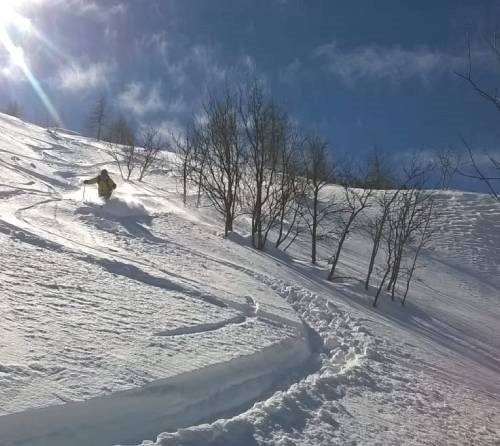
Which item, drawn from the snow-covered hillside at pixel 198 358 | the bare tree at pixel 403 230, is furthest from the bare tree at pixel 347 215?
the snow-covered hillside at pixel 198 358

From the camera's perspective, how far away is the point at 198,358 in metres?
4.71

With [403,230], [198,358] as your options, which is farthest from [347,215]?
[198,358]

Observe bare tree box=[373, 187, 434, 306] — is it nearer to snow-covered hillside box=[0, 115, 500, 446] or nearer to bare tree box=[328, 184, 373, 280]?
bare tree box=[328, 184, 373, 280]

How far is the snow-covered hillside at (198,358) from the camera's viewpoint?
142 inches

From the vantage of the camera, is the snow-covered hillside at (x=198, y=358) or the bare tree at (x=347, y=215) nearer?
the snow-covered hillside at (x=198, y=358)

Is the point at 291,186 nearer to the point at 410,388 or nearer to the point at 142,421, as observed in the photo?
the point at 410,388

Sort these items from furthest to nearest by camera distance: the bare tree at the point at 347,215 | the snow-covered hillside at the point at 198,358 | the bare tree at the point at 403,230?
the bare tree at the point at 347,215 < the bare tree at the point at 403,230 < the snow-covered hillside at the point at 198,358

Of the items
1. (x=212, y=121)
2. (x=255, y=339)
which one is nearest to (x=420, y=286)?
(x=212, y=121)

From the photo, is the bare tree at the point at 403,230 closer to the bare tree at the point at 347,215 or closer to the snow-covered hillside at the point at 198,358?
the bare tree at the point at 347,215

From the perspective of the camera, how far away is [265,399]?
458 centimetres

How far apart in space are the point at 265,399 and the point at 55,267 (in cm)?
372

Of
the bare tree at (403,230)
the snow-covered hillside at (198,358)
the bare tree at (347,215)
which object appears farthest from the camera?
the bare tree at (347,215)

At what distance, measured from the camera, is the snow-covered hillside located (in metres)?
3.61

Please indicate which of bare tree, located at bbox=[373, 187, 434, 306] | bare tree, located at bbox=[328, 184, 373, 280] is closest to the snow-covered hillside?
bare tree, located at bbox=[373, 187, 434, 306]
